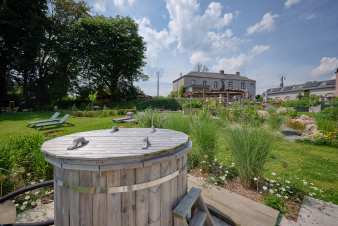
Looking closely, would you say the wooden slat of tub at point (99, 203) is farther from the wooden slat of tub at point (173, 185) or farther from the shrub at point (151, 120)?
the shrub at point (151, 120)

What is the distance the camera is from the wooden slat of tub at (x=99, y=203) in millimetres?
1196

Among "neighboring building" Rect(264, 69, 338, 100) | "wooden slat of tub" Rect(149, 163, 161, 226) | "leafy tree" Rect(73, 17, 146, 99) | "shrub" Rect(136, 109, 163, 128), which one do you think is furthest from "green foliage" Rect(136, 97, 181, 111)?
"wooden slat of tub" Rect(149, 163, 161, 226)

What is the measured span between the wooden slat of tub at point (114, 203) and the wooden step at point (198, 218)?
73 centimetres

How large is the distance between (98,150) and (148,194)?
0.49 metres

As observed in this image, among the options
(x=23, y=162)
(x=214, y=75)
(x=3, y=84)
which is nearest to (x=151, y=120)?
(x=23, y=162)

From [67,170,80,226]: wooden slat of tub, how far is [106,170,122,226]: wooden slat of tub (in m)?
0.23

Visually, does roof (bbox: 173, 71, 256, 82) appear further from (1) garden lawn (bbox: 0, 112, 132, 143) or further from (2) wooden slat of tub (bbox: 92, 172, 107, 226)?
(2) wooden slat of tub (bbox: 92, 172, 107, 226)

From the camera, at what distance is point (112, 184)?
1.20 metres

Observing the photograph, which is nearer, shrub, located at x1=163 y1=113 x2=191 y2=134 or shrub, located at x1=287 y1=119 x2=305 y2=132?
shrub, located at x1=163 y1=113 x2=191 y2=134

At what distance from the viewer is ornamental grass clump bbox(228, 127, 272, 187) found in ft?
8.30

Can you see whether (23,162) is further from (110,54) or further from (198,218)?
(110,54)

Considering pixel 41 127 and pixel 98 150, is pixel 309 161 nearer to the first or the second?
pixel 98 150

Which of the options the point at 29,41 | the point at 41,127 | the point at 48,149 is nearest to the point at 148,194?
the point at 48,149

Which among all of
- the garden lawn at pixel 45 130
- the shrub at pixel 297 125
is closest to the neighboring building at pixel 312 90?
the shrub at pixel 297 125
